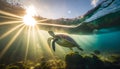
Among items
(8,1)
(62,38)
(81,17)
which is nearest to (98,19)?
(81,17)

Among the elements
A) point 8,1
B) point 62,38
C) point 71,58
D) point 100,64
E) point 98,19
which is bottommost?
point 100,64

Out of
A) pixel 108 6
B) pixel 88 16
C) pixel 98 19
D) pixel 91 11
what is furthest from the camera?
pixel 98 19

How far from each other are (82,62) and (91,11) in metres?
7.81

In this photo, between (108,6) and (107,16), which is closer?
(108,6)

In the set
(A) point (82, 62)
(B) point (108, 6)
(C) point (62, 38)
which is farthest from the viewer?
(B) point (108, 6)

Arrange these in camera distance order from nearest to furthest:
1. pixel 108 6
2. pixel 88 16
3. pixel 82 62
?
pixel 82 62
pixel 108 6
pixel 88 16

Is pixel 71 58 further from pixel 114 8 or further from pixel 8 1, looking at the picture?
pixel 8 1

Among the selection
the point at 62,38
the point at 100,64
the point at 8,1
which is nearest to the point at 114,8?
the point at 62,38

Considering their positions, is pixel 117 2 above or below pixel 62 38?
above

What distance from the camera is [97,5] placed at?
13.5 m

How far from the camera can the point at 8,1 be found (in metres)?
14.1

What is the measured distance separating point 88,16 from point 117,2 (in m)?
3.96

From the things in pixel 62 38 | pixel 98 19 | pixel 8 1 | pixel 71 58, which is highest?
pixel 8 1

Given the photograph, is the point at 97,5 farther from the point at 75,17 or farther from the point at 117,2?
the point at 75,17
